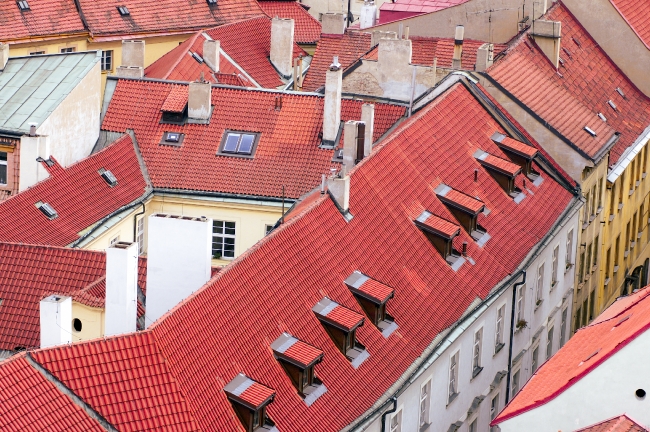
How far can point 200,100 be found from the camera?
69.3 m

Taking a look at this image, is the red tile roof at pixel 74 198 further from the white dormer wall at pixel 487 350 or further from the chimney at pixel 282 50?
the chimney at pixel 282 50

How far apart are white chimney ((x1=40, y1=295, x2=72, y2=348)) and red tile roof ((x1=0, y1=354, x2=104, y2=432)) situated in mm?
3981

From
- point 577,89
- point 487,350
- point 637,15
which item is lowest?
point 487,350

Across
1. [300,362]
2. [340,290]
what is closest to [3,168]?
[340,290]

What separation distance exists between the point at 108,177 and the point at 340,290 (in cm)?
1821

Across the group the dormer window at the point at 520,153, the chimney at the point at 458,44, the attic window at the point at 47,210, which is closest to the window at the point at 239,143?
the attic window at the point at 47,210

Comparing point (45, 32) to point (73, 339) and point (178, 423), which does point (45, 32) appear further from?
point (178, 423)

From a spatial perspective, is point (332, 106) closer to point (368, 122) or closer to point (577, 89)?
point (368, 122)

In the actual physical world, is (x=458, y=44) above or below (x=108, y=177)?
below

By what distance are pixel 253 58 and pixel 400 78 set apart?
1571 centimetres

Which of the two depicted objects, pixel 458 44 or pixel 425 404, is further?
pixel 458 44

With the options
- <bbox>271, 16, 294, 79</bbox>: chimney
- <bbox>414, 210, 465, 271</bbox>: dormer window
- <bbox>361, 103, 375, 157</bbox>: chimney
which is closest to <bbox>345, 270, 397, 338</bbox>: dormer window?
<bbox>414, 210, 465, 271</bbox>: dormer window

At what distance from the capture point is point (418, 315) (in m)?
52.2

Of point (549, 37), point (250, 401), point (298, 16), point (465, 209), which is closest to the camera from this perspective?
→ point (250, 401)
